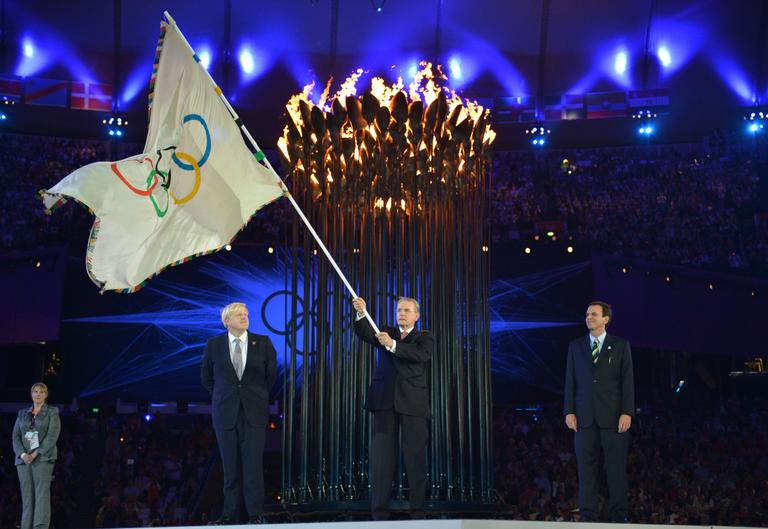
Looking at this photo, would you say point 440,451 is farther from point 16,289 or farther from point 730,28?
point 730,28

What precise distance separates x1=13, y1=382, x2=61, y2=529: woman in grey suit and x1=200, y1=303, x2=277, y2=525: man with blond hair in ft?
6.71

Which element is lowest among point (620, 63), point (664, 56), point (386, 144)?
point (386, 144)

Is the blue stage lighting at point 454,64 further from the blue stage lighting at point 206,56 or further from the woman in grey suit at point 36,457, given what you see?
the woman in grey suit at point 36,457

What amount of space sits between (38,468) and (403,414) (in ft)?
11.4

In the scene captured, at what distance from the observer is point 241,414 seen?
6.12 meters

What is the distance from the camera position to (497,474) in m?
13.8

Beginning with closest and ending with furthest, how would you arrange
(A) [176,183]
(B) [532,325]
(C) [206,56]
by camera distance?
(A) [176,183] < (B) [532,325] < (C) [206,56]

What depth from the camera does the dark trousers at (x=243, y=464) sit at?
595 centimetres

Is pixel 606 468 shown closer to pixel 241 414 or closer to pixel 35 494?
pixel 241 414

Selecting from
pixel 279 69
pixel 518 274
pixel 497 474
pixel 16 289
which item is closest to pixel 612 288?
pixel 518 274

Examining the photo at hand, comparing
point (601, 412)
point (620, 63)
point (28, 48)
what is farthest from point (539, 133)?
point (601, 412)

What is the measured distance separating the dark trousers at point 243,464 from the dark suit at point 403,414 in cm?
79

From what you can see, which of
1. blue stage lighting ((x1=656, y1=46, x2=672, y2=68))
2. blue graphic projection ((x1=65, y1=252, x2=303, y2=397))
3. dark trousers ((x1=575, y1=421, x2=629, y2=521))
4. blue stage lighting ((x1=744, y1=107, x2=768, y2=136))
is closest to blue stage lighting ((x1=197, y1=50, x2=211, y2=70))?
blue graphic projection ((x1=65, y1=252, x2=303, y2=397))

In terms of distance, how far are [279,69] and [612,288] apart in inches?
296
